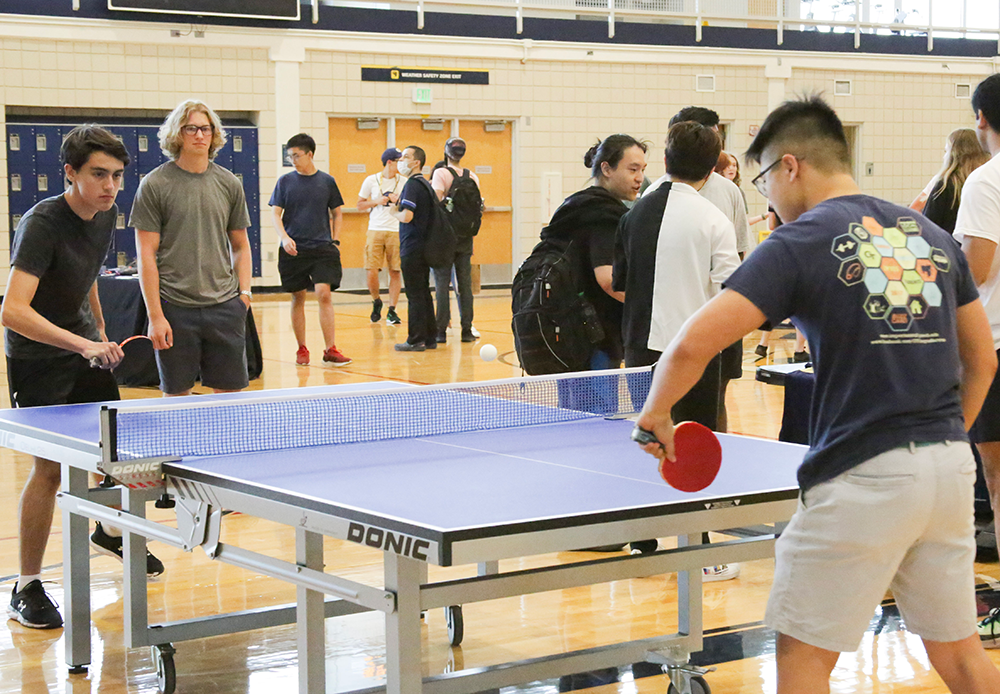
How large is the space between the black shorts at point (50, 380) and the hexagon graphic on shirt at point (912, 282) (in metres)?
2.88

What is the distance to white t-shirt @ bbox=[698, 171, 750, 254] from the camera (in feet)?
16.5

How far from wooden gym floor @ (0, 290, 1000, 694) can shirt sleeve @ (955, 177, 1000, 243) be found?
3.83ft

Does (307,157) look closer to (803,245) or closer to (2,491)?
(2,491)

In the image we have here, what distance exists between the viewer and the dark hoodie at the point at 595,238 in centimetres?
451

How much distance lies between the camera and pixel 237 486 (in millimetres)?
2539

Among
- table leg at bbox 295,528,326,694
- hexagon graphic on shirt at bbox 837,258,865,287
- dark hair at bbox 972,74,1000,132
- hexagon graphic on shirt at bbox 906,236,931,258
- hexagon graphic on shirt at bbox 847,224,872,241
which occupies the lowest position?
table leg at bbox 295,528,326,694

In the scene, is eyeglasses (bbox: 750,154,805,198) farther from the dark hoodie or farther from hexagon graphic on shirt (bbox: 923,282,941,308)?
the dark hoodie

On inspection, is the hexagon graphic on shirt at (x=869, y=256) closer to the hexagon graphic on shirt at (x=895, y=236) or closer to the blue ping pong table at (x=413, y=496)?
the hexagon graphic on shirt at (x=895, y=236)

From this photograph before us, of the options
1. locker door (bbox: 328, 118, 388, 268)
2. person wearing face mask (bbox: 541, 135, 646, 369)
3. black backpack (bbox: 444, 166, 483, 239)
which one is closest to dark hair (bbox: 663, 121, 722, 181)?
person wearing face mask (bbox: 541, 135, 646, 369)

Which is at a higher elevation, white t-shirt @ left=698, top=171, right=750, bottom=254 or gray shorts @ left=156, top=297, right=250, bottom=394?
white t-shirt @ left=698, top=171, right=750, bottom=254

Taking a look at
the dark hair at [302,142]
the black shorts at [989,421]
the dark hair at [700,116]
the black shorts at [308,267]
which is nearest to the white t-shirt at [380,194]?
the black shorts at [308,267]

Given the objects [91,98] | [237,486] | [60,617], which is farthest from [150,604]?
[91,98]

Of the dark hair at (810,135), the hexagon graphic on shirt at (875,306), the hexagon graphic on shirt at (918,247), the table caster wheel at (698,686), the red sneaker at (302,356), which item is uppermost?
the dark hair at (810,135)

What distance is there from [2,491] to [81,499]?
245cm
